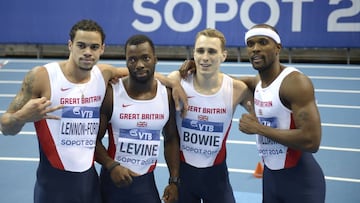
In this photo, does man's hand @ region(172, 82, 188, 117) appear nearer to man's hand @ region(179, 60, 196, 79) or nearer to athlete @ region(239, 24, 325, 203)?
man's hand @ region(179, 60, 196, 79)

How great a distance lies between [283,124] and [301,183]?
0.51m

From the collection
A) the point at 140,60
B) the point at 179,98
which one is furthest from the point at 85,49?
the point at 179,98

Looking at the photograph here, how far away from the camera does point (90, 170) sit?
3283 mm

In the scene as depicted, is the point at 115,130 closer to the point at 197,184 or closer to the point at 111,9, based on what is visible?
the point at 197,184

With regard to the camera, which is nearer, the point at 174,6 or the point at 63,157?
the point at 63,157

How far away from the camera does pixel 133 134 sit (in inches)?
131

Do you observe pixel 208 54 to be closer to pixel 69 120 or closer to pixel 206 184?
pixel 206 184

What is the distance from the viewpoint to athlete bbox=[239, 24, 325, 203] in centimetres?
308

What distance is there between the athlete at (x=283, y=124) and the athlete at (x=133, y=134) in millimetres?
731

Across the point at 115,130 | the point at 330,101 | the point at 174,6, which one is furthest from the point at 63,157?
the point at 174,6

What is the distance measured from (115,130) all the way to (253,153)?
3.63m

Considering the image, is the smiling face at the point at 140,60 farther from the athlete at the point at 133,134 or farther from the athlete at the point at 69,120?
the athlete at the point at 69,120

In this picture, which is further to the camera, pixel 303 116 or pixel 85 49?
pixel 85 49

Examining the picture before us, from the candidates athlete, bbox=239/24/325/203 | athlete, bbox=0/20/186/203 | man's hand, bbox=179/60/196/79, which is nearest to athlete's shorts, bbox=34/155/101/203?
athlete, bbox=0/20/186/203
